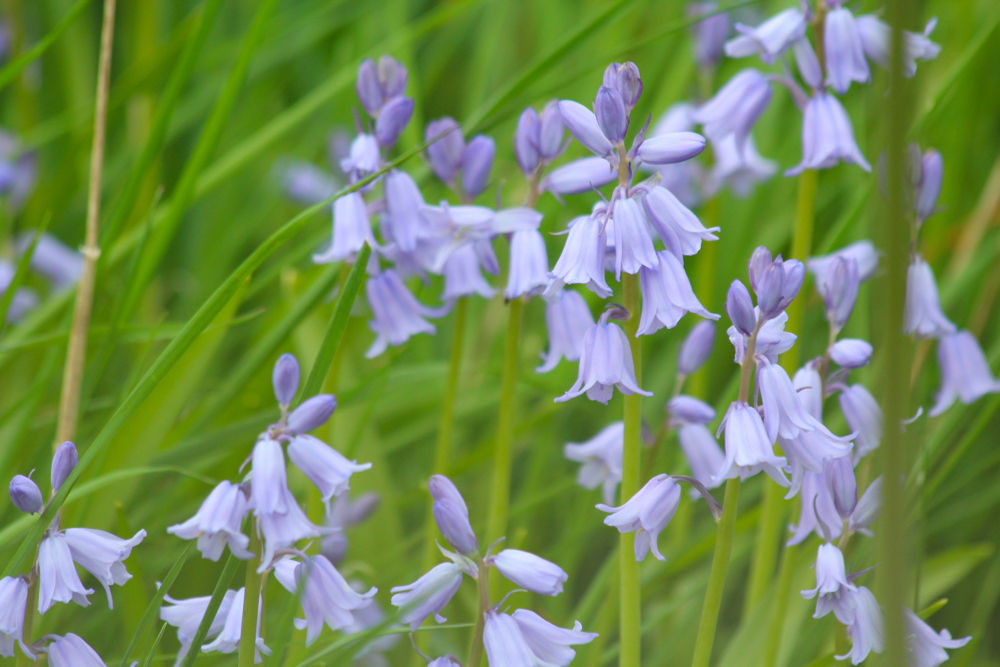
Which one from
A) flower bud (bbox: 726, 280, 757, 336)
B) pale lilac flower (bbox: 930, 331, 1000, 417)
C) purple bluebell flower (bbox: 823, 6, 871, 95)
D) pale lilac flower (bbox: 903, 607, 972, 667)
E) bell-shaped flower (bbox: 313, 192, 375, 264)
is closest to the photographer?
flower bud (bbox: 726, 280, 757, 336)

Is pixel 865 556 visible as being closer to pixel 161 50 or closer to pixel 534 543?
pixel 534 543

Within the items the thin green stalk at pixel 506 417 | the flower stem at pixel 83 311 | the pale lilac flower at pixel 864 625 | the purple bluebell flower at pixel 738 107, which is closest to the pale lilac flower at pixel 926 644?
the pale lilac flower at pixel 864 625

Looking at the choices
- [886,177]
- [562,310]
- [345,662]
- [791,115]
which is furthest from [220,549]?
[791,115]

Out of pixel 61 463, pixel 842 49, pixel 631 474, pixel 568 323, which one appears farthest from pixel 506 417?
pixel 842 49

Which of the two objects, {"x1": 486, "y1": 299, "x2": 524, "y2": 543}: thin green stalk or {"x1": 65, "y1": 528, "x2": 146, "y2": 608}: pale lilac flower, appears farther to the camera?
{"x1": 486, "y1": 299, "x2": 524, "y2": 543}: thin green stalk

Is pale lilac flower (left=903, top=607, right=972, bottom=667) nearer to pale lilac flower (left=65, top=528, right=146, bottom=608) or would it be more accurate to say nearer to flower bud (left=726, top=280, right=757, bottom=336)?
flower bud (left=726, top=280, right=757, bottom=336)

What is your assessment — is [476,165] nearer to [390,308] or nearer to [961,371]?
[390,308]

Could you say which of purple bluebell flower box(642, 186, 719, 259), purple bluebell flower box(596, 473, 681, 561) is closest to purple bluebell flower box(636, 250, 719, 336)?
purple bluebell flower box(642, 186, 719, 259)
